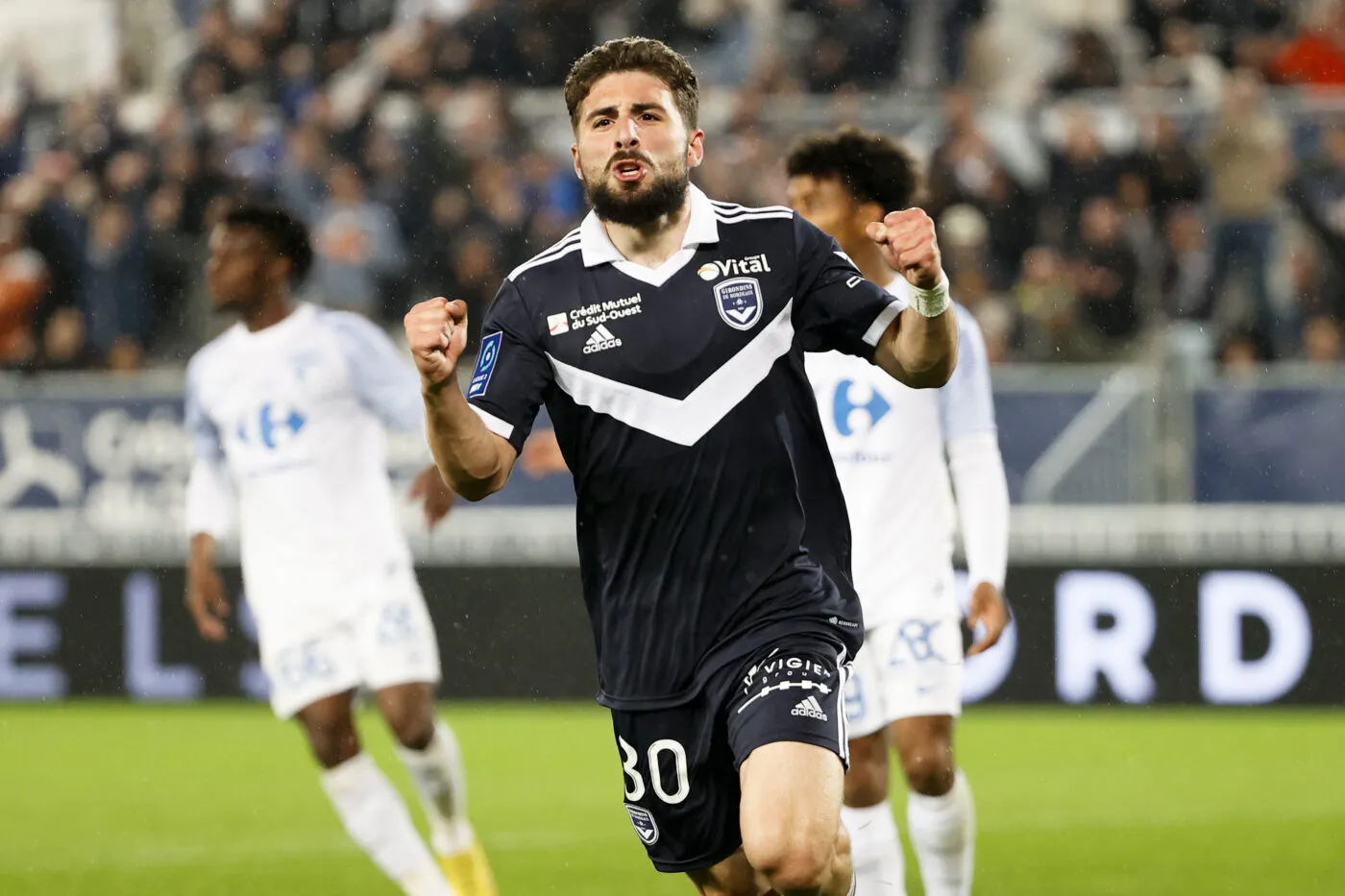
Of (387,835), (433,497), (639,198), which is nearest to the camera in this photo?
(639,198)

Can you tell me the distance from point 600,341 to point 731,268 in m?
0.33

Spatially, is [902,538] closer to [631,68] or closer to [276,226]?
[631,68]

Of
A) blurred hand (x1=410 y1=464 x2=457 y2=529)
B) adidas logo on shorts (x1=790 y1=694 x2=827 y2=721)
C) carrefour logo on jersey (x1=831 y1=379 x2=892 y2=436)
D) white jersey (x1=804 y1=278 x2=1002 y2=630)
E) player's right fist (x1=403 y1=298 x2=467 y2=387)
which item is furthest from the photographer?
blurred hand (x1=410 y1=464 x2=457 y2=529)

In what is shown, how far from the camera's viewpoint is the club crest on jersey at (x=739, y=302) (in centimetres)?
489

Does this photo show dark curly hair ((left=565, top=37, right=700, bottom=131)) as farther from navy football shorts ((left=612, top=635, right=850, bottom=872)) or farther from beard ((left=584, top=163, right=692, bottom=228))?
navy football shorts ((left=612, top=635, right=850, bottom=872))

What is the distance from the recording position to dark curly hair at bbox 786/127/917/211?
21.6ft

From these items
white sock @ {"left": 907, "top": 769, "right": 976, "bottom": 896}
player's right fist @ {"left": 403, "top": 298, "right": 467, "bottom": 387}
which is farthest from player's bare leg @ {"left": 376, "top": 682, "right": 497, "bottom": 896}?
player's right fist @ {"left": 403, "top": 298, "right": 467, "bottom": 387}

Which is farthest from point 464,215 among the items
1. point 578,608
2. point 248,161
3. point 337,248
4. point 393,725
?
point 393,725

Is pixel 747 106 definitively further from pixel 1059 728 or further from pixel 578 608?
pixel 1059 728

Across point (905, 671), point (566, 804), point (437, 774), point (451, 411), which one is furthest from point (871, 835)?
point (566, 804)

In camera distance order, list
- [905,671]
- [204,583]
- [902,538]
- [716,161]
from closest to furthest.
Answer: [905,671]
[902,538]
[204,583]
[716,161]

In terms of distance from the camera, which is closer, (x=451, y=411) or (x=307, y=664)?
(x=451, y=411)

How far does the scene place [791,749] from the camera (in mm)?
4625

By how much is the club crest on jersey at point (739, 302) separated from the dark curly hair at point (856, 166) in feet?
5.74
